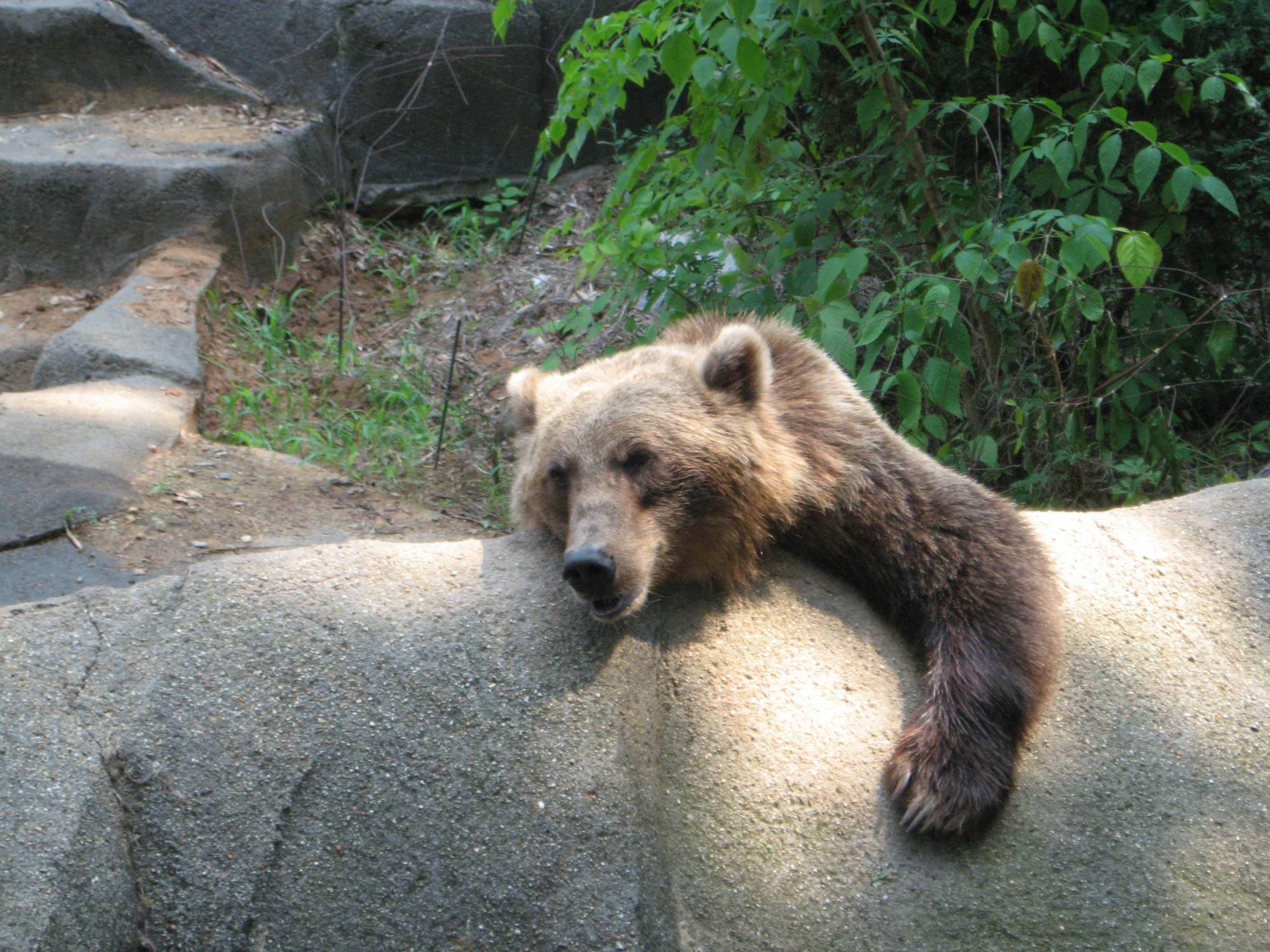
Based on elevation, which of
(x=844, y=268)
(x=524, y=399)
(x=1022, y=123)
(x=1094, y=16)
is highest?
(x=1094, y=16)

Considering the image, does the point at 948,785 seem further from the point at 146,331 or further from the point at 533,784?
the point at 146,331

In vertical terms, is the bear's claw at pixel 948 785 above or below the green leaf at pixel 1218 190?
below

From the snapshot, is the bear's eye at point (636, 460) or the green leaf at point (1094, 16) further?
the green leaf at point (1094, 16)

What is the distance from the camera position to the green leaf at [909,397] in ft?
15.4

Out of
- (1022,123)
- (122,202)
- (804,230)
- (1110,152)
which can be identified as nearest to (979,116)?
(1022,123)

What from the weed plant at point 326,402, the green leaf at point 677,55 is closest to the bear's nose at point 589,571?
the green leaf at point 677,55

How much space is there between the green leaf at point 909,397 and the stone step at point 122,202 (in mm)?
5453

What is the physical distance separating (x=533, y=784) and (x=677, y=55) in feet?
8.95

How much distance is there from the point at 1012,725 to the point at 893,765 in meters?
0.39

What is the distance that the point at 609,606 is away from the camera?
10.1 feet

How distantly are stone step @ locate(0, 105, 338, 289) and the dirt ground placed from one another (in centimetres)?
45

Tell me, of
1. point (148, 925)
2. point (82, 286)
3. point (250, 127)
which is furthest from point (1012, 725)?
point (250, 127)

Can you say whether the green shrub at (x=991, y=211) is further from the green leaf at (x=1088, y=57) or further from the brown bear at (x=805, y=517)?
the brown bear at (x=805, y=517)

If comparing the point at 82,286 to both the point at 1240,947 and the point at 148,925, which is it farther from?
the point at 1240,947
